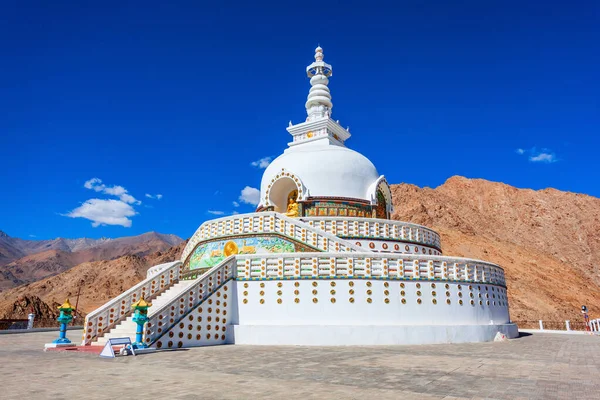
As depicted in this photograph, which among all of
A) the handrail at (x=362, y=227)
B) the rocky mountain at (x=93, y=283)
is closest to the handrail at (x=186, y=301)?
the handrail at (x=362, y=227)

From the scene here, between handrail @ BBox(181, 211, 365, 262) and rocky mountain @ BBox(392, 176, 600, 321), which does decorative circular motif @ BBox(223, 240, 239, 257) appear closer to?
handrail @ BBox(181, 211, 365, 262)

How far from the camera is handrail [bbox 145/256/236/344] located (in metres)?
12.6

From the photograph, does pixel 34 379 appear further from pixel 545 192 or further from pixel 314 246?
pixel 545 192

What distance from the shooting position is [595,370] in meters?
8.70

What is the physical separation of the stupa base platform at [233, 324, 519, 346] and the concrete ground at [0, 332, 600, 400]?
155cm

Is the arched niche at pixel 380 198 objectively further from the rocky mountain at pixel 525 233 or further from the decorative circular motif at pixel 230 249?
the rocky mountain at pixel 525 233

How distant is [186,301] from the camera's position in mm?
13703

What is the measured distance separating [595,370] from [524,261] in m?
63.1

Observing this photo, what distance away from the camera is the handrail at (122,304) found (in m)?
13.8

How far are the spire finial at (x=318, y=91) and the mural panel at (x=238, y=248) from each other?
12.5m

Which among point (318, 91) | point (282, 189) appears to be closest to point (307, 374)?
point (282, 189)

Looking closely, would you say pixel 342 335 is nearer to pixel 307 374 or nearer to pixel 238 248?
pixel 307 374

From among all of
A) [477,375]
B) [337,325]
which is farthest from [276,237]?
[477,375]

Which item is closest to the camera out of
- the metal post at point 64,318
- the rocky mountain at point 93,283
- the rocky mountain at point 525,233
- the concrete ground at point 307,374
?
the concrete ground at point 307,374
